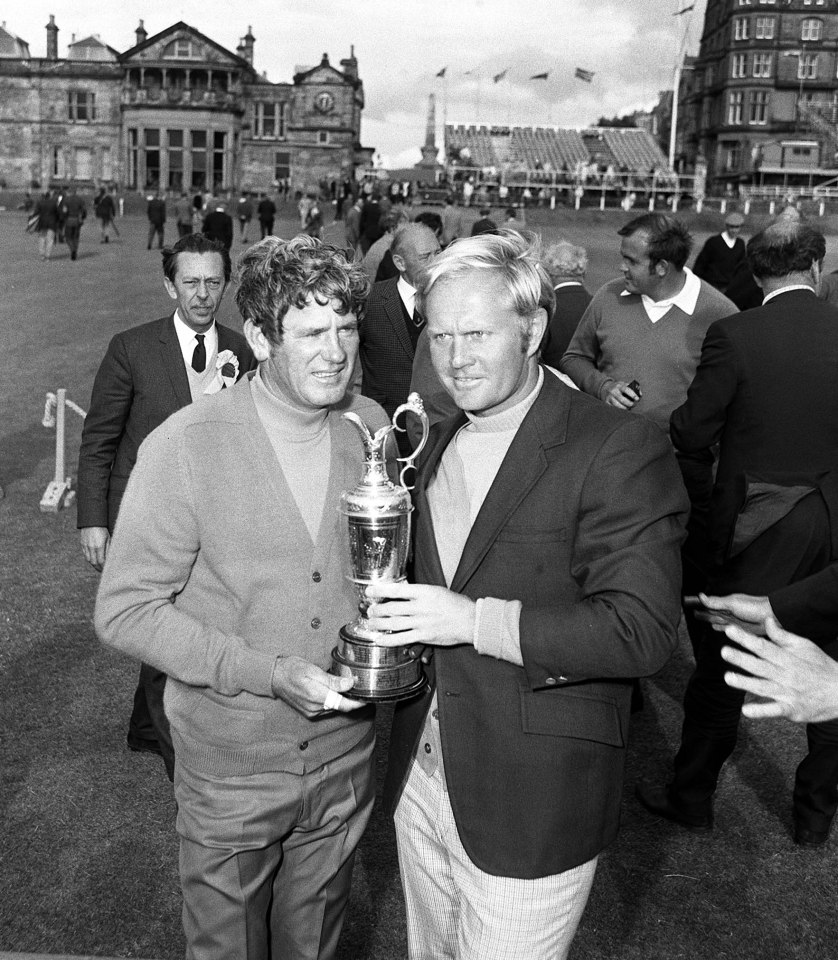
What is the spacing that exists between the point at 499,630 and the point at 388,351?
12.9ft

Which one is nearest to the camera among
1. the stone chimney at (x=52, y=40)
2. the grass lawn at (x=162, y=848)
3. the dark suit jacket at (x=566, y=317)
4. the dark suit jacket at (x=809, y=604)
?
Answer: the dark suit jacket at (x=809, y=604)

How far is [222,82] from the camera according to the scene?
223ft

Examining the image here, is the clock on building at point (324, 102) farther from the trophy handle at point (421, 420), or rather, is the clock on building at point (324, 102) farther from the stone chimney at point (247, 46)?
the trophy handle at point (421, 420)

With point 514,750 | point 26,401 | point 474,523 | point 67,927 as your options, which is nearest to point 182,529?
point 474,523

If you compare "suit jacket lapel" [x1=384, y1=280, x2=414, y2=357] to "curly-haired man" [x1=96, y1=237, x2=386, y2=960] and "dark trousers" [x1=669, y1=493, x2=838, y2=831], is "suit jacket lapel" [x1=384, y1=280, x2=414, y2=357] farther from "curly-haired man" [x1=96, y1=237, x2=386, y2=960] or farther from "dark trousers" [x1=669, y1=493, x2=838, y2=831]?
"curly-haired man" [x1=96, y1=237, x2=386, y2=960]

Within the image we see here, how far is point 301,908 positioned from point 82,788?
2.22 m

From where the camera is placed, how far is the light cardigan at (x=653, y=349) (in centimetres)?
501

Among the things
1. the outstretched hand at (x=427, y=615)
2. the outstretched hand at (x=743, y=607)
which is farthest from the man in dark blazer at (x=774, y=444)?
the outstretched hand at (x=427, y=615)

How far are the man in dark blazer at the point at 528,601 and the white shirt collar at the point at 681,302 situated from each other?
2781mm

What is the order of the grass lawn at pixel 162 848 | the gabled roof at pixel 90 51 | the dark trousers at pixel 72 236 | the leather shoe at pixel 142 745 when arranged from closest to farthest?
the grass lawn at pixel 162 848 < the leather shoe at pixel 142 745 < the dark trousers at pixel 72 236 < the gabled roof at pixel 90 51

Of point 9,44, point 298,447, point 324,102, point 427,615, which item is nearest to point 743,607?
point 427,615

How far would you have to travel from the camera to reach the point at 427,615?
219cm

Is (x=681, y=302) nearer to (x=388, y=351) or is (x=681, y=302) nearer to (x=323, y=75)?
(x=388, y=351)

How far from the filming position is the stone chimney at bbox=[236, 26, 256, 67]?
2781 inches
